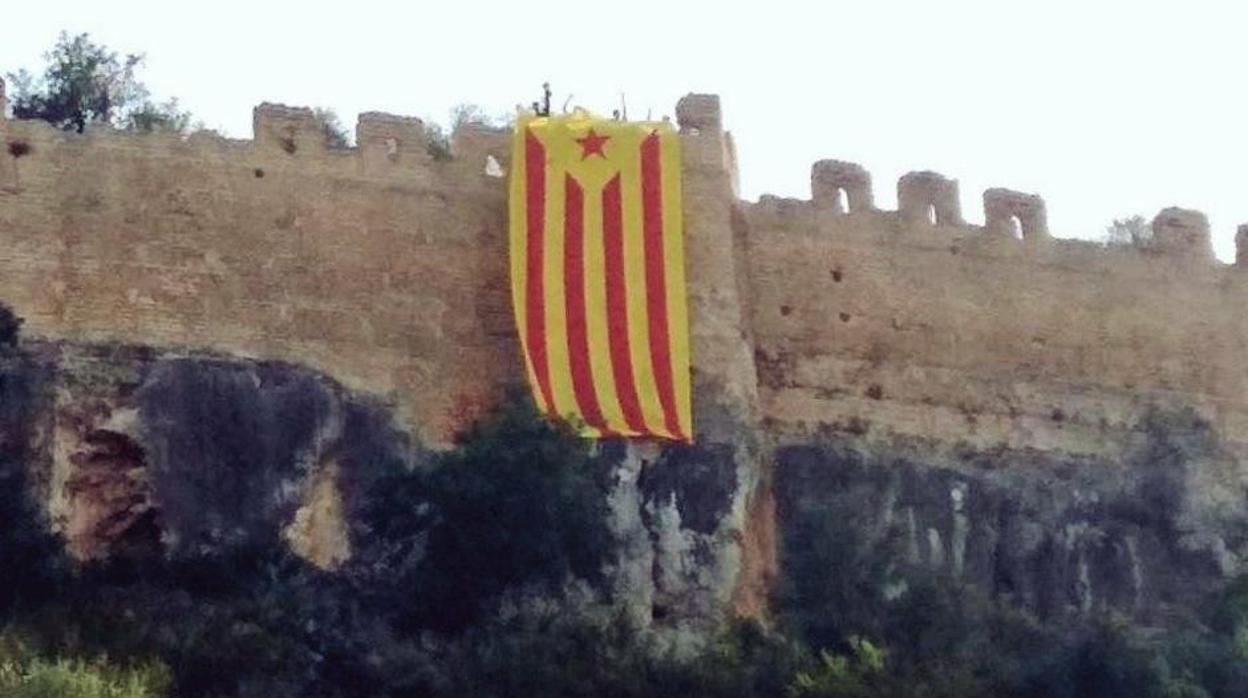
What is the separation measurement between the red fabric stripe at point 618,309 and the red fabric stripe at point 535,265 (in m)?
0.60

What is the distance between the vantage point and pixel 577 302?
3077 cm

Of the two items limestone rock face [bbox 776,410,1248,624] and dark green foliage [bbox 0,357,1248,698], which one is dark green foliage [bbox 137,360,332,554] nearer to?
dark green foliage [bbox 0,357,1248,698]

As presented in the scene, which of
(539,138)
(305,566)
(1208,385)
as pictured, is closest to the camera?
(305,566)

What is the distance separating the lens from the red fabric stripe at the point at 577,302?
30391mm

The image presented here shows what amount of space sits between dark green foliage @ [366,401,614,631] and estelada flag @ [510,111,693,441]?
0.66m

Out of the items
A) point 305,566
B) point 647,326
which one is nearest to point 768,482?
point 647,326

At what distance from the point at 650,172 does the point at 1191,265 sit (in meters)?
5.72

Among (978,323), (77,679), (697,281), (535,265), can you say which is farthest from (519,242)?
(77,679)

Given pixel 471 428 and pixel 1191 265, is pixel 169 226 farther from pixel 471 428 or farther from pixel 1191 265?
pixel 1191 265

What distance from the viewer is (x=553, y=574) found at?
29484mm

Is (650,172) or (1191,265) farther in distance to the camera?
(1191,265)

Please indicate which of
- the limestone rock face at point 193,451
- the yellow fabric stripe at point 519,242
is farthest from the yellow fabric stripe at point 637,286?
the limestone rock face at point 193,451

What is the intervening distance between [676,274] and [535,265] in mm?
1223

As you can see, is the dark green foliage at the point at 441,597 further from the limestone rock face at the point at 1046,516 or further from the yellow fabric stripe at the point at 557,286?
the limestone rock face at the point at 1046,516
